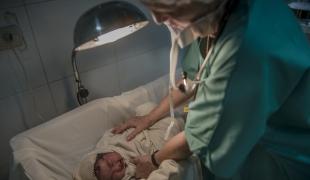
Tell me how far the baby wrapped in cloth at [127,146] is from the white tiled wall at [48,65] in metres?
0.31

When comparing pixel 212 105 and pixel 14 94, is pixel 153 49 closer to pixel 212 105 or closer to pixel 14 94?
pixel 14 94

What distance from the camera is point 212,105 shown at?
Result: 700mm

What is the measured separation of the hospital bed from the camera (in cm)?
112

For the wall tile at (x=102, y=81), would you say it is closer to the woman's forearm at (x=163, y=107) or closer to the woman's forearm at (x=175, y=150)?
the woman's forearm at (x=163, y=107)

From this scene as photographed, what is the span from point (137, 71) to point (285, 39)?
1.15 metres

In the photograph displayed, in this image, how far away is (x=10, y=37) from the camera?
1.20 m

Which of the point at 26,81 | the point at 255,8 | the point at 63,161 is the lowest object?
the point at 63,161

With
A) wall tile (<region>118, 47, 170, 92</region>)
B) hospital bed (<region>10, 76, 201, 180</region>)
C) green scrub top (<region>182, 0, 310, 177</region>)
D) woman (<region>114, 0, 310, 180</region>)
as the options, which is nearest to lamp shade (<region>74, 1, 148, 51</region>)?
woman (<region>114, 0, 310, 180</region>)

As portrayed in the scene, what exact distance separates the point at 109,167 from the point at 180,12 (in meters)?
0.87

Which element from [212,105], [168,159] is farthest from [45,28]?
[212,105]

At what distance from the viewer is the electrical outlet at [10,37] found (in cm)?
117

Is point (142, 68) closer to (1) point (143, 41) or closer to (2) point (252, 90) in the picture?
(1) point (143, 41)

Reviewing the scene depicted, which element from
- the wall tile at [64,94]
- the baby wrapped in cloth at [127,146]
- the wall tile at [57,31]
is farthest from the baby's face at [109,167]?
the wall tile at [57,31]

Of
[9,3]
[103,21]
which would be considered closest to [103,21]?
[103,21]
